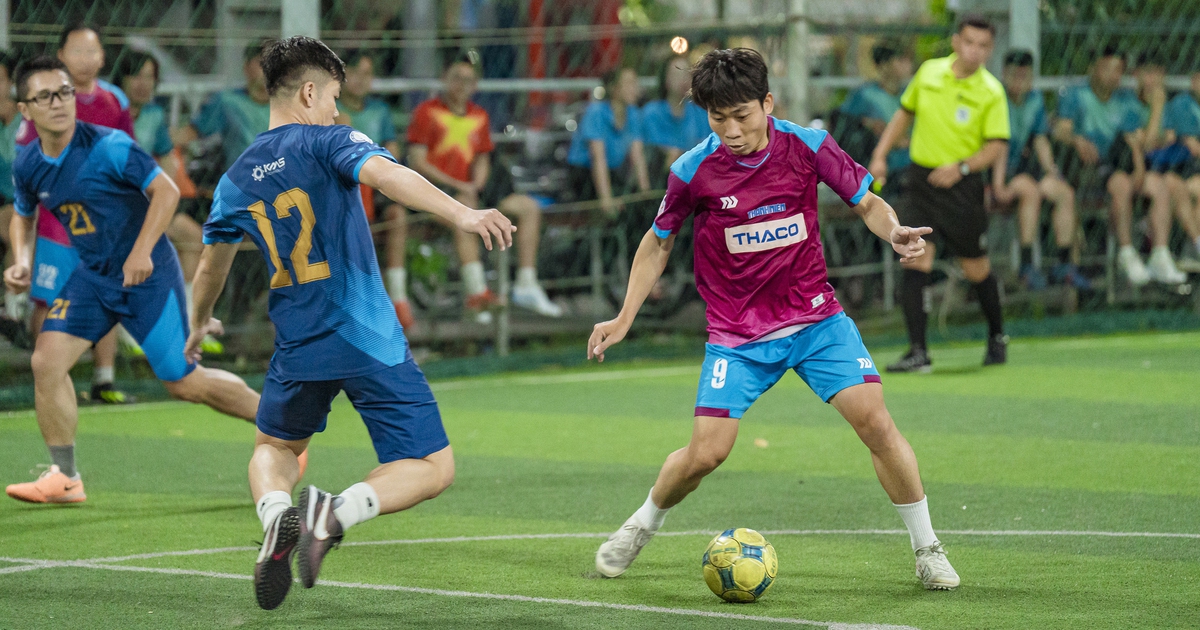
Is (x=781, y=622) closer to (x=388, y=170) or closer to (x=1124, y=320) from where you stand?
(x=388, y=170)

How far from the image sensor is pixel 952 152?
986 cm

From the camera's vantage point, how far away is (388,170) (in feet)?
12.6

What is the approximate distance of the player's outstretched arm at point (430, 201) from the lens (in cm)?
360

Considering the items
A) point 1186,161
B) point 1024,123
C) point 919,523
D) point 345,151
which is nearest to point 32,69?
point 345,151

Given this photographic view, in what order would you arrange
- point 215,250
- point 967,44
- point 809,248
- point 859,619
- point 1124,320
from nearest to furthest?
point 859,619
point 215,250
point 809,248
point 967,44
point 1124,320

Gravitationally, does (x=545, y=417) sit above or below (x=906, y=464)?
below

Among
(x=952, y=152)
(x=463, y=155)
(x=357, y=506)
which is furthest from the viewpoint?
(x=463, y=155)

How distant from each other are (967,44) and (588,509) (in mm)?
5155

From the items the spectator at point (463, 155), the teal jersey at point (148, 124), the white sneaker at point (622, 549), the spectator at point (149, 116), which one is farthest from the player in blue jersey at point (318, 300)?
the spectator at point (463, 155)

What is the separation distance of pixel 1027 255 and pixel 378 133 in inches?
246

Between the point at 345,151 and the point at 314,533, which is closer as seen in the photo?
the point at 314,533

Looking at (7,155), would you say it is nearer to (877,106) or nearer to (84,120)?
(84,120)

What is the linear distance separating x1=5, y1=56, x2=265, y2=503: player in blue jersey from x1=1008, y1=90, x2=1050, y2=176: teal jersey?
8.12 m

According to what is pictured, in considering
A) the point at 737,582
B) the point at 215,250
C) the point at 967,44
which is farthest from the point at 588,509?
the point at 967,44
